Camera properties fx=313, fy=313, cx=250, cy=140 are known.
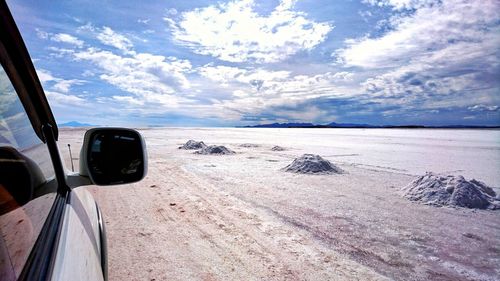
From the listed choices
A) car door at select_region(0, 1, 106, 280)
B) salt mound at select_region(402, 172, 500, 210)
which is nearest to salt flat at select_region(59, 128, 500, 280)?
salt mound at select_region(402, 172, 500, 210)

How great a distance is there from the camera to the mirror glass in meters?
1.62

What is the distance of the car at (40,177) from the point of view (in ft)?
2.81

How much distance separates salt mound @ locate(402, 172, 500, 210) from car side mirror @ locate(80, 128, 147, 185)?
6.48 m

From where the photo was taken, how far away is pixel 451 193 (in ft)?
21.8

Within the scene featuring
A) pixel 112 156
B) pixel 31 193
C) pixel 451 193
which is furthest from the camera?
pixel 451 193

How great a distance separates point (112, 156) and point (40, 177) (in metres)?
0.52

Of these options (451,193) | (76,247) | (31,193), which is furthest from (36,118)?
(451,193)

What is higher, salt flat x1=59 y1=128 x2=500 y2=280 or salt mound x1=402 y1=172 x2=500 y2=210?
salt mound x1=402 y1=172 x2=500 y2=210

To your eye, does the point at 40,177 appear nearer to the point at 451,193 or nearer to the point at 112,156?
the point at 112,156

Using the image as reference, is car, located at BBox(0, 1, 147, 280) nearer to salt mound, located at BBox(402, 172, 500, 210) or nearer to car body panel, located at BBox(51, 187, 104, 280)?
car body panel, located at BBox(51, 187, 104, 280)

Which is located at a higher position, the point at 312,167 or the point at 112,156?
the point at 112,156

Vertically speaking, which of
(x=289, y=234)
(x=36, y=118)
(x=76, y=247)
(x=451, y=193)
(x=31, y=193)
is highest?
(x=36, y=118)

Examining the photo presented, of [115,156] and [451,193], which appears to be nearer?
[115,156]

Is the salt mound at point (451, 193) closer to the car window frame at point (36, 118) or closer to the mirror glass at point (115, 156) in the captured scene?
the mirror glass at point (115, 156)
